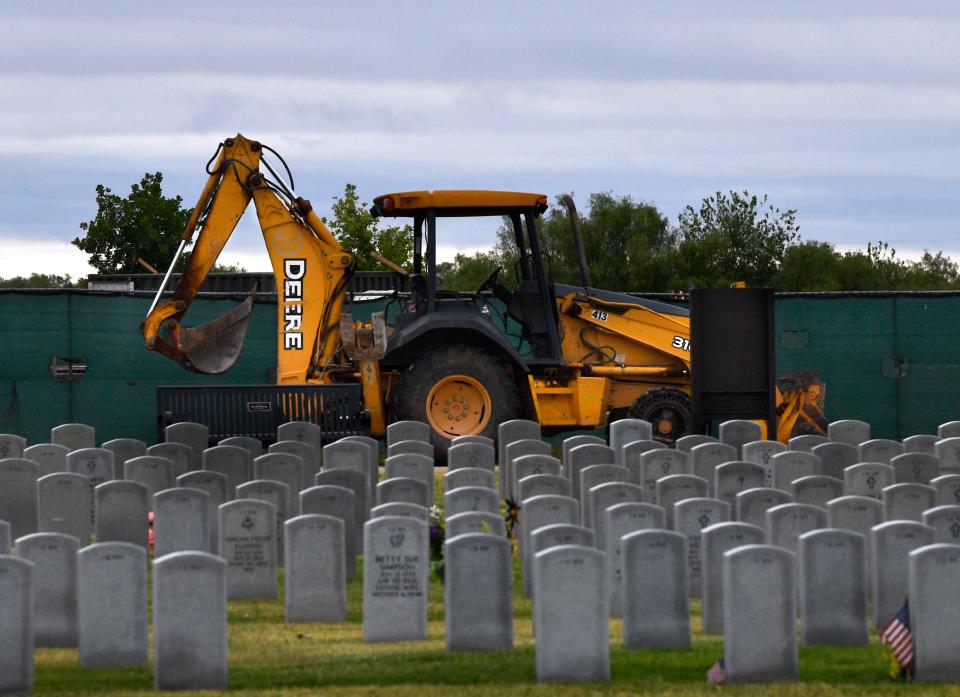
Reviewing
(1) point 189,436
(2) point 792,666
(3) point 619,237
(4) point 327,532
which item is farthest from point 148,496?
(3) point 619,237

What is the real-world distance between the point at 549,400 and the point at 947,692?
10.6 metres

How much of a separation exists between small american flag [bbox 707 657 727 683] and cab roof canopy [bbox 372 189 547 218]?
10.4 meters

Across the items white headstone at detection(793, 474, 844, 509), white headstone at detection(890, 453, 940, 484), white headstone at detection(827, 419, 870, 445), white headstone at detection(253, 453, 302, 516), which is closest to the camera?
white headstone at detection(793, 474, 844, 509)

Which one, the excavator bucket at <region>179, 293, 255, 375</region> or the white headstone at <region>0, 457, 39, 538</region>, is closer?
the white headstone at <region>0, 457, 39, 538</region>

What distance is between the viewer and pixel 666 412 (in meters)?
19.5

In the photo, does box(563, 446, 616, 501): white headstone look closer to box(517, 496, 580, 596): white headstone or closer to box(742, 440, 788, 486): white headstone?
box(742, 440, 788, 486): white headstone

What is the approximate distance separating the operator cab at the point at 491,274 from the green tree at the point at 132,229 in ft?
82.5

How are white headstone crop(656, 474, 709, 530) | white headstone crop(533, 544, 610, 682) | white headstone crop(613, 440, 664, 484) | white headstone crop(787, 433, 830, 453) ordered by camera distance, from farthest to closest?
white headstone crop(787, 433, 830, 453)
white headstone crop(613, 440, 664, 484)
white headstone crop(656, 474, 709, 530)
white headstone crop(533, 544, 610, 682)

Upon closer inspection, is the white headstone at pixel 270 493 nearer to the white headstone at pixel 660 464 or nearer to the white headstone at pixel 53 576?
the white headstone at pixel 53 576

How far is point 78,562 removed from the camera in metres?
9.50

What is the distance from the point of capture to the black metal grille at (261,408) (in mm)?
18734

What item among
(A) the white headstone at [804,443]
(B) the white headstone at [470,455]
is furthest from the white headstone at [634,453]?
(A) the white headstone at [804,443]

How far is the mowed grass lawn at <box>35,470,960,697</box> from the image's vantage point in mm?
9008

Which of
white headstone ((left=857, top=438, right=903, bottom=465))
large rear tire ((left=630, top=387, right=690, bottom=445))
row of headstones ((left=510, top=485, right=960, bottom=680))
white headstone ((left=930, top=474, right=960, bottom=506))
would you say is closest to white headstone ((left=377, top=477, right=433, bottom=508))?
row of headstones ((left=510, top=485, right=960, bottom=680))
